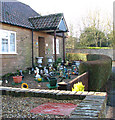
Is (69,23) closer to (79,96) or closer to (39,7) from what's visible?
(39,7)

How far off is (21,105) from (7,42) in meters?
7.97

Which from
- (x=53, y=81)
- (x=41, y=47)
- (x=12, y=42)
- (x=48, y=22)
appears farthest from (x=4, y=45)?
(x=41, y=47)

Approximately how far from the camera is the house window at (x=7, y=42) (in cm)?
1101

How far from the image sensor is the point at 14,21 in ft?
39.2

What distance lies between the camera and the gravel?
345cm

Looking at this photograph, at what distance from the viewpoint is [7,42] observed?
1140cm

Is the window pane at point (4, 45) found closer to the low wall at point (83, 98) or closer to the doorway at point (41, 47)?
the doorway at point (41, 47)

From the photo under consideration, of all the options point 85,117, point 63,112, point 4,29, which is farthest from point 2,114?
point 4,29

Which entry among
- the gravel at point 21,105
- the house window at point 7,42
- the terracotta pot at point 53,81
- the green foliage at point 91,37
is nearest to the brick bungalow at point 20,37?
the house window at point 7,42

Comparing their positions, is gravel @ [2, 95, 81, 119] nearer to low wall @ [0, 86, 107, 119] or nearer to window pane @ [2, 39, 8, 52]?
low wall @ [0, 86, 107, 119]

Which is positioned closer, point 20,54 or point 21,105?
point 21,105

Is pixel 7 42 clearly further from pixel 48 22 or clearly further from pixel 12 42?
pixel 48 22

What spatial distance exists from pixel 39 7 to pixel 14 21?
57.6 ft

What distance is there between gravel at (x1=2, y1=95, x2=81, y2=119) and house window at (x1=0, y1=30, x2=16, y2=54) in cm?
655
